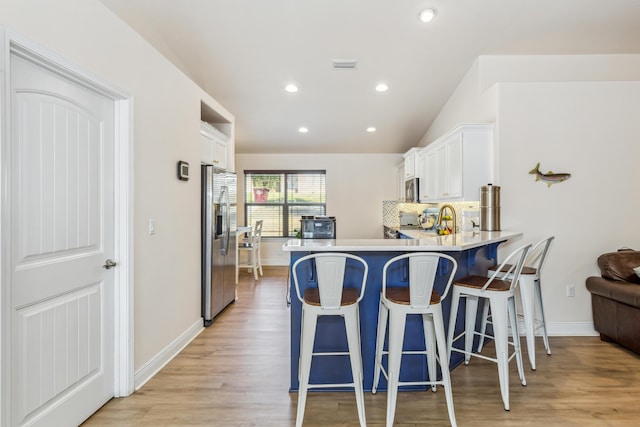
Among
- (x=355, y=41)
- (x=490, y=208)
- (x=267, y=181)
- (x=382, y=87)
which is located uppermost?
(x=355, y=41)

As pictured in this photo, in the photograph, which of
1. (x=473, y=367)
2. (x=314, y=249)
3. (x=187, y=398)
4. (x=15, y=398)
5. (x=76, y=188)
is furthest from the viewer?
(x=473, y=367)

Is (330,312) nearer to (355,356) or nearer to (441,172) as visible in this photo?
(355,356)

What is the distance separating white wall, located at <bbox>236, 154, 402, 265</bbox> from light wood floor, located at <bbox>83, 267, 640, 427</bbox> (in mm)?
4266

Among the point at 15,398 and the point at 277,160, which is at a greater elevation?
the point at 277,160

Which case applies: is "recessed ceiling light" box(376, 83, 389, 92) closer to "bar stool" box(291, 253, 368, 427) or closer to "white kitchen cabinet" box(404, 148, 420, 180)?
"white kitchen cabinet" box(404, 148, 420, 180)

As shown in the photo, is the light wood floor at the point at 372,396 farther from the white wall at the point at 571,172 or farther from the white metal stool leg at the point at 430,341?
the white wall at the point at 571,172

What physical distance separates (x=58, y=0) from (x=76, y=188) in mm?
1009

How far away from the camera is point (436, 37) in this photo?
3.62m

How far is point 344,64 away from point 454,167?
185 centimetres

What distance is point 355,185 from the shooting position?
721 cm

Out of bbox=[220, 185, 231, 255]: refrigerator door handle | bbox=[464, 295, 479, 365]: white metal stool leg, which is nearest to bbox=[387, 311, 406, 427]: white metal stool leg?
bbox=[464, 295, 479, 365]: white metal stool leg

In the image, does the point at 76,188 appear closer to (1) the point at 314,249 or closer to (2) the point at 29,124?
(2) the point at 29,124

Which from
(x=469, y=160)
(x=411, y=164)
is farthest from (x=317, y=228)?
(x=411, y=164)

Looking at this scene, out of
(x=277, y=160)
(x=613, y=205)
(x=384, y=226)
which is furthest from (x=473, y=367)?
(x=277, y=160)
